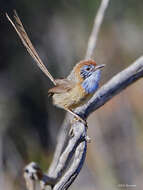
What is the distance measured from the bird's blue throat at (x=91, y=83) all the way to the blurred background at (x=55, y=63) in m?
1.68


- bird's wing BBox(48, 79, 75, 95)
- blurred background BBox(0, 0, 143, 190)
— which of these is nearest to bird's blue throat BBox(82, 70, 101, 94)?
bird's wing BBox(48, 79, 75, 95)

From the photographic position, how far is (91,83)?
10.4 ft

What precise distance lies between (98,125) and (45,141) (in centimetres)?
121

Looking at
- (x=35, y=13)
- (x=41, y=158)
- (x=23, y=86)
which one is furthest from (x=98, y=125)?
(x=35, y=13)

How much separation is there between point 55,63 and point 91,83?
2586 millimetres

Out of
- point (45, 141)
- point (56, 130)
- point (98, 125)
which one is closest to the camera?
point (98, 125)

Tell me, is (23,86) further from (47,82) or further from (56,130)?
(56,130)

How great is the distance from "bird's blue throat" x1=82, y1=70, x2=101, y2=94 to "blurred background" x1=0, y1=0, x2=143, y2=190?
66.1 inches

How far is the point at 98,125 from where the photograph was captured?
4.79 m

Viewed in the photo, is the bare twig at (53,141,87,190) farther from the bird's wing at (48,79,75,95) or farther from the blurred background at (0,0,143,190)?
the blurred background at (0,0,143,190)

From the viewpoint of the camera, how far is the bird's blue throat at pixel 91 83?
309 cm

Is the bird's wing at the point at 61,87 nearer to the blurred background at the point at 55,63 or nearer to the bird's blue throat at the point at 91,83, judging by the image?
the bird's blue throat at the point at 91,83

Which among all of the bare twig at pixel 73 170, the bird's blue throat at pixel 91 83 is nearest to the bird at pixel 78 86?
the bird's blue throat at pixel 91 83

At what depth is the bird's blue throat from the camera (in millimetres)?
3086
